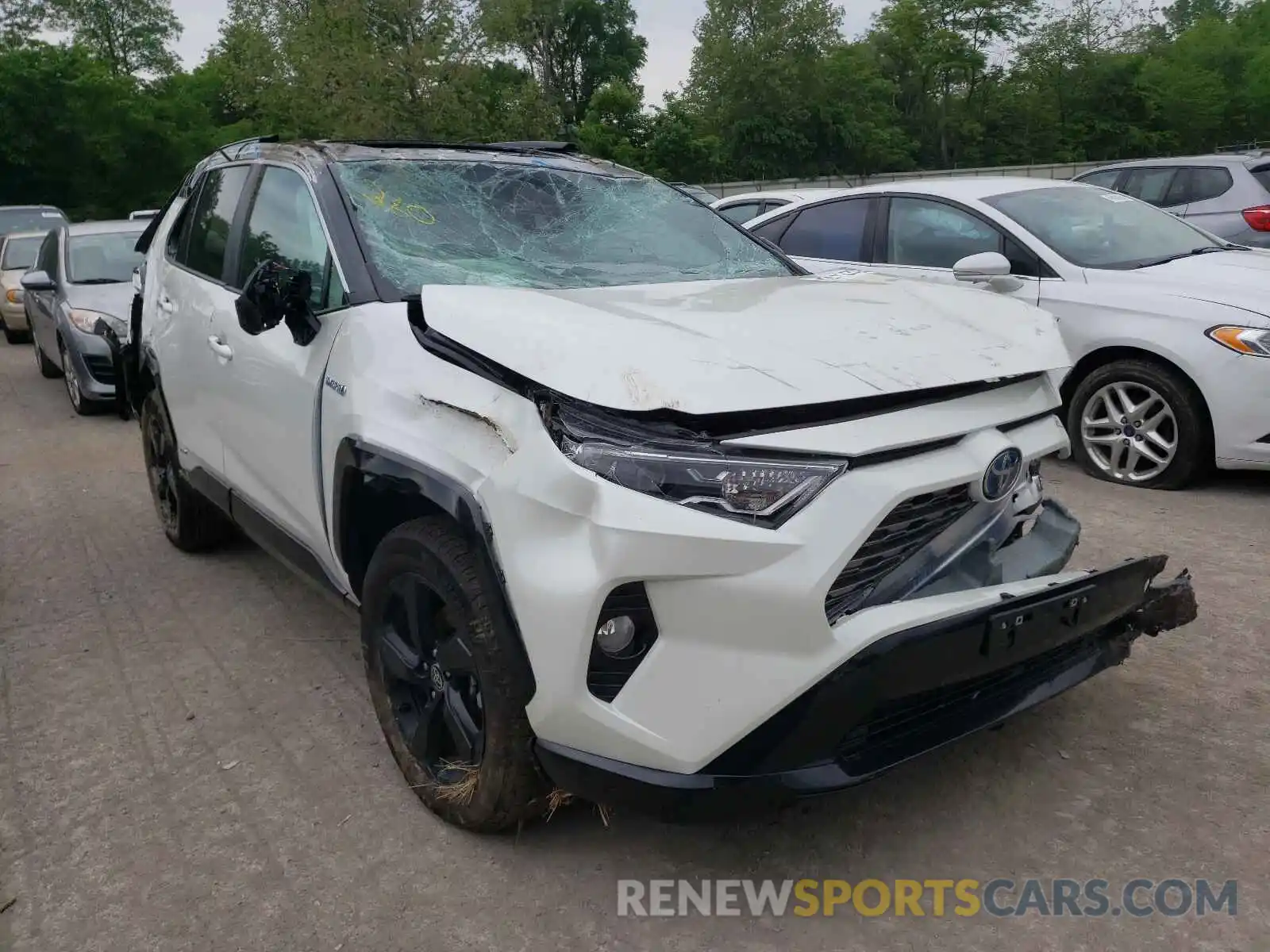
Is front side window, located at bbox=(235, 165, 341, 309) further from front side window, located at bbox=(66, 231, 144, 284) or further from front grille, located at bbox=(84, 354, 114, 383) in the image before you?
front side window, located at bbox=(66, 231, 144, 284)

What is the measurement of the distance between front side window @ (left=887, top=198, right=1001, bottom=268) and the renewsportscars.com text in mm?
4213

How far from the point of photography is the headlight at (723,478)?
2072 millimetres

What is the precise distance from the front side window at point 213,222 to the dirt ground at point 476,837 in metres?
1.48

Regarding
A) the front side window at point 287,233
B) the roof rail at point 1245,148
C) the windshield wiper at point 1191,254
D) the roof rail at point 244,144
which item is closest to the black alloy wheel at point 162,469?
the roof rail at point 244,144

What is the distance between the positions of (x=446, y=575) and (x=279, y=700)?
1417 mm

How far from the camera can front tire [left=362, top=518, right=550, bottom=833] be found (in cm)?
232

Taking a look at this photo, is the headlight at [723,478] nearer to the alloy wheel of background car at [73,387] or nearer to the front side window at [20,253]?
the alloy wheel of background car at [73,387]

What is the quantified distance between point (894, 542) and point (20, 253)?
15118mm

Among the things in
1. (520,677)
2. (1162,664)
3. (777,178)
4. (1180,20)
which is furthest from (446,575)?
(1180,20)

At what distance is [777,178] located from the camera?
4294 centimetres

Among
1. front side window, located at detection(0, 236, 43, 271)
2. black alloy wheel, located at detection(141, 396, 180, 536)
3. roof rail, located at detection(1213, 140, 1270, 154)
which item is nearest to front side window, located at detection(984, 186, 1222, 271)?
black alloy wheel, located at detection(141, 396, 180, 536)

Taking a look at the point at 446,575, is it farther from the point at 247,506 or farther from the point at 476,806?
the point at 247,506

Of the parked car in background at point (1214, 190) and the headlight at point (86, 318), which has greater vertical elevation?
the parked car in background at point (1214, 190)

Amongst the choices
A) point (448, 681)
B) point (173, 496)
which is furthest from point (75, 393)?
point (448, 681)
